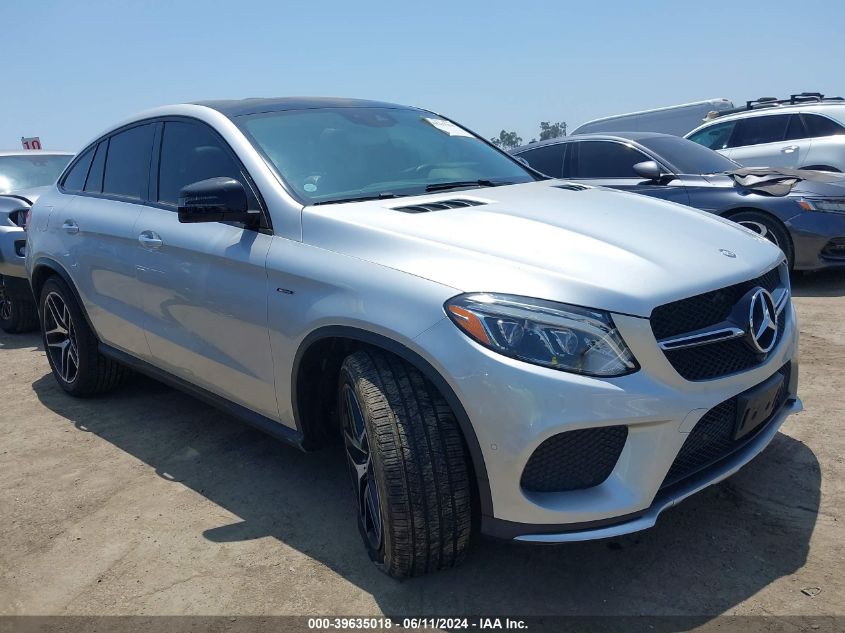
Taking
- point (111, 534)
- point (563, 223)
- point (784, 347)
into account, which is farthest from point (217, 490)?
point (784, 347)

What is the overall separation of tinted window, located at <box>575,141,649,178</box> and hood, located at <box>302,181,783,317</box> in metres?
4.10

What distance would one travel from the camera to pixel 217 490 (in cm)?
345

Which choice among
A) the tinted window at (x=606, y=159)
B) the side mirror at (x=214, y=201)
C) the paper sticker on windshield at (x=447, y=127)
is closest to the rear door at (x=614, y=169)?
the tinted window at (x=606, y=159)

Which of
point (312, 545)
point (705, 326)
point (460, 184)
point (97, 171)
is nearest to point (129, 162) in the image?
point (97, 171)

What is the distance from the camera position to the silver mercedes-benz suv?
87.2 inches

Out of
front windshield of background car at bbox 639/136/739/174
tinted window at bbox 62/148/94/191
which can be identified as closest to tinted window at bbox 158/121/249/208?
tinted window at bbox 62/148/94/191

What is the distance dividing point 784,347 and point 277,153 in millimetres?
2137

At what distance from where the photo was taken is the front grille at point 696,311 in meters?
2.26

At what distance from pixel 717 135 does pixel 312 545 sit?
932cm

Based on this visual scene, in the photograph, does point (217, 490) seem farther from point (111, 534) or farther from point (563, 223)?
point (563, 223)

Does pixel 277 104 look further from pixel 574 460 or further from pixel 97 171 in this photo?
pixel 574 460

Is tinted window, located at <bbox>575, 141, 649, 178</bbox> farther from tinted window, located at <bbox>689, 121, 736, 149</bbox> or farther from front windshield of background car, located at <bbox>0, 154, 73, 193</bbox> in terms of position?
front windshield of background car, located at <bbox>0, 154, 73, 193</bbox>

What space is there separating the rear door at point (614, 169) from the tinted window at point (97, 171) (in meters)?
4.44

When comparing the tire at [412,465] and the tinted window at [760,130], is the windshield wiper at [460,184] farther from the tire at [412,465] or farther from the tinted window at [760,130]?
the tinted window at [760,130]
